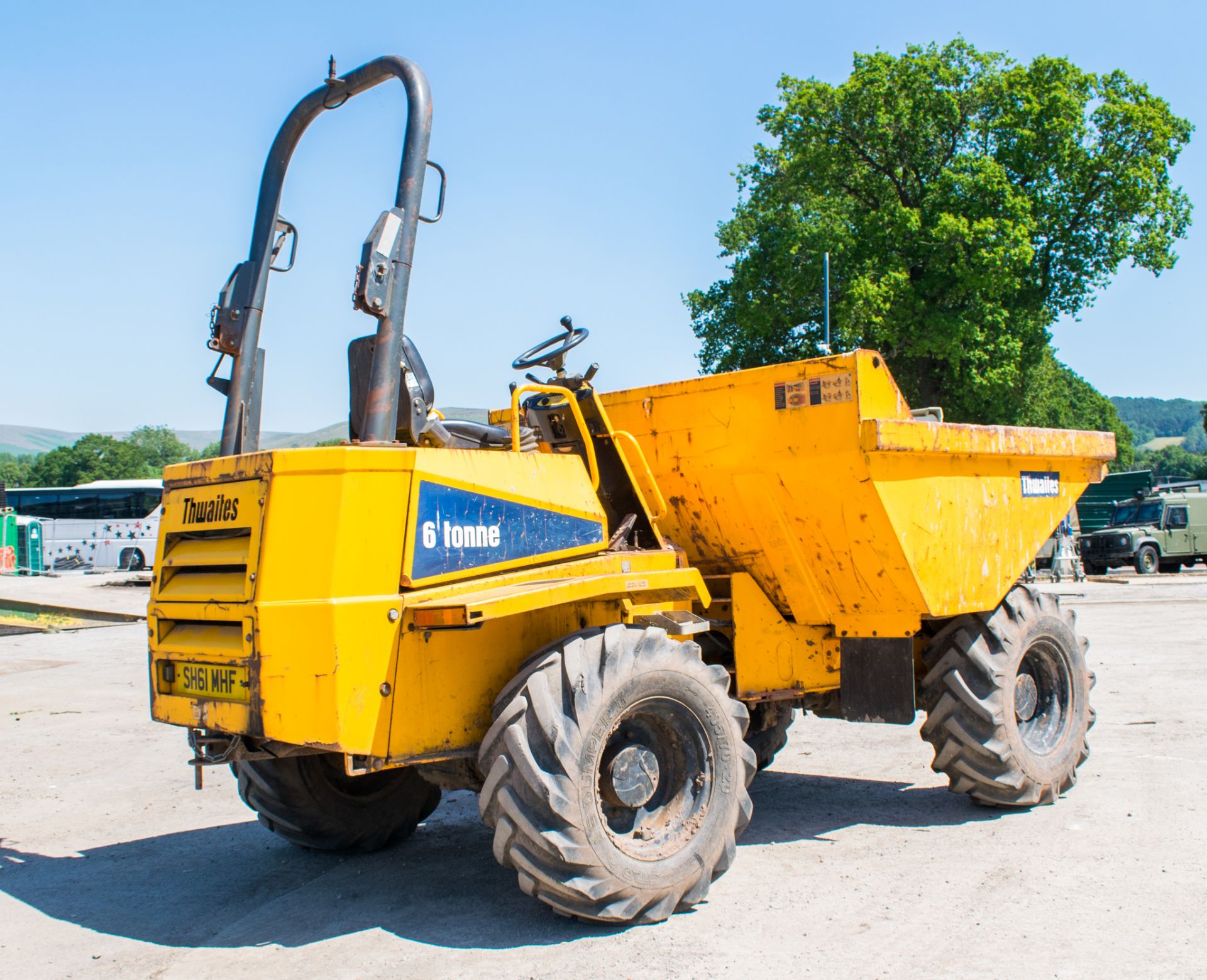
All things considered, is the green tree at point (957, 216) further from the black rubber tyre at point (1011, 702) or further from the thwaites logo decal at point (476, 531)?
the thwaites logo decal at point (476, 531)

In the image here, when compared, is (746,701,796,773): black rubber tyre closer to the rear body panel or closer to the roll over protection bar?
the rear body panel

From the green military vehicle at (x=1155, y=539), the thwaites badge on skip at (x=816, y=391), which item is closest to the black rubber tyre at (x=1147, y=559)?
the green military vehicle at (x=1155, y=539)

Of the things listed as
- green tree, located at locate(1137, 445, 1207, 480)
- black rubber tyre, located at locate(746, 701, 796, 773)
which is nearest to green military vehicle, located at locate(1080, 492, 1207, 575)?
black rubber tyre, located at locate(746, 701, 796, 773)

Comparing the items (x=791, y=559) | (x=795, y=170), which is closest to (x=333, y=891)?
(x=791, y=559)

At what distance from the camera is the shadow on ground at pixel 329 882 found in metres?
4.77

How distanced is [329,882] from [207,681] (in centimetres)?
150

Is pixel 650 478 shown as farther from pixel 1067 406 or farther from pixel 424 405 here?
pixel 1067 406

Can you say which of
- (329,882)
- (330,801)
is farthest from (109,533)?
(329,882)

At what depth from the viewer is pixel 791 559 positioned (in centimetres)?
625

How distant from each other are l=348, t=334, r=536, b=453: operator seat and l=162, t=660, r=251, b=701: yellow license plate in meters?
1.11

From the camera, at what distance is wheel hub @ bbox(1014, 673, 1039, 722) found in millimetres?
6996

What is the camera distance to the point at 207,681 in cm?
466

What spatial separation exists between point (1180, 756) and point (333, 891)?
229 inches

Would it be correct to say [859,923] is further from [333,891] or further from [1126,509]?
[1126,509]
